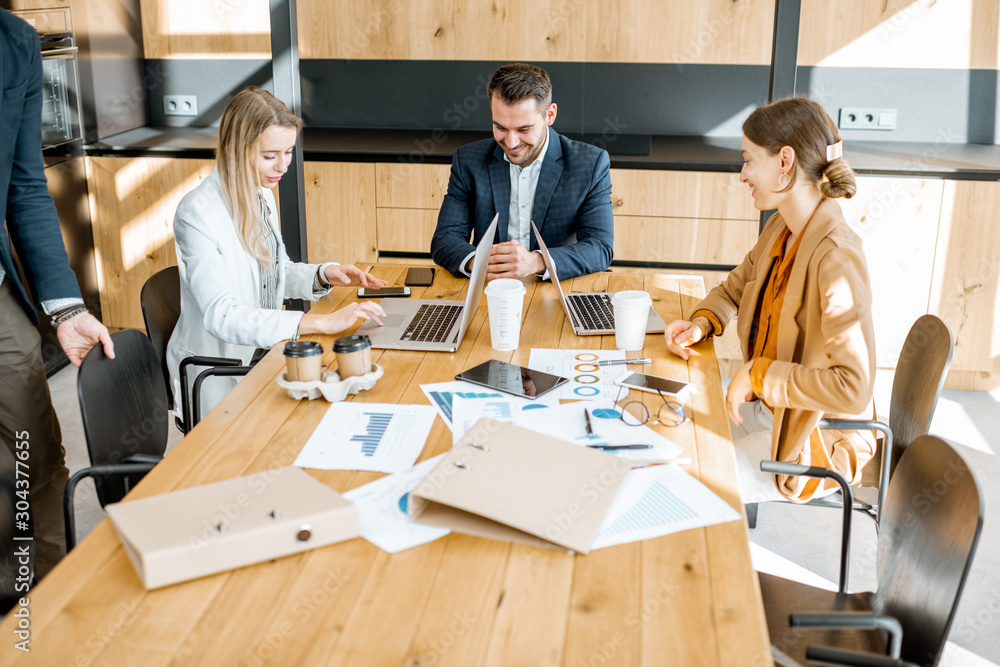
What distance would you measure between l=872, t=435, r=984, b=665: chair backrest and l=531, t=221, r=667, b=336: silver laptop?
0.79 m

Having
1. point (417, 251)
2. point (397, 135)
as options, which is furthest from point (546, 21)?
point (417, 251)

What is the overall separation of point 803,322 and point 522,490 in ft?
3.16

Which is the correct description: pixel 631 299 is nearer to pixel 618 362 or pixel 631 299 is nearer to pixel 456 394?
pixel 618 362

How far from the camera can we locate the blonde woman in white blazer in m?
2.12

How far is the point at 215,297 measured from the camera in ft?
7.07

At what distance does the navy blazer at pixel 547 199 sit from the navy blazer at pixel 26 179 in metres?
1.11

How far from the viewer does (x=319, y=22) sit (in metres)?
4.23

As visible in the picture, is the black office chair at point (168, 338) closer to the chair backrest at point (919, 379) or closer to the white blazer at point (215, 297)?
the white blazer at point (215, 297)

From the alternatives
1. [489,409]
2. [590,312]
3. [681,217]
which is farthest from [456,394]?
[681,217]

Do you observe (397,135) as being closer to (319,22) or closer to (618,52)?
(319,22)

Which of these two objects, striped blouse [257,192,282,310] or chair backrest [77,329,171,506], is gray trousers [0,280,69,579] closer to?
chair backrest [77,329,171,506]

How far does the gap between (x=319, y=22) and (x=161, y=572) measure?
3610 millimetres

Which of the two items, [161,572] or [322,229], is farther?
[322,229]

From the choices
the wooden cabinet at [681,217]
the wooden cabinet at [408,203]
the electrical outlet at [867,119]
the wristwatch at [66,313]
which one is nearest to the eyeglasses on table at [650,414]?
the wristwatch at [66,313]
